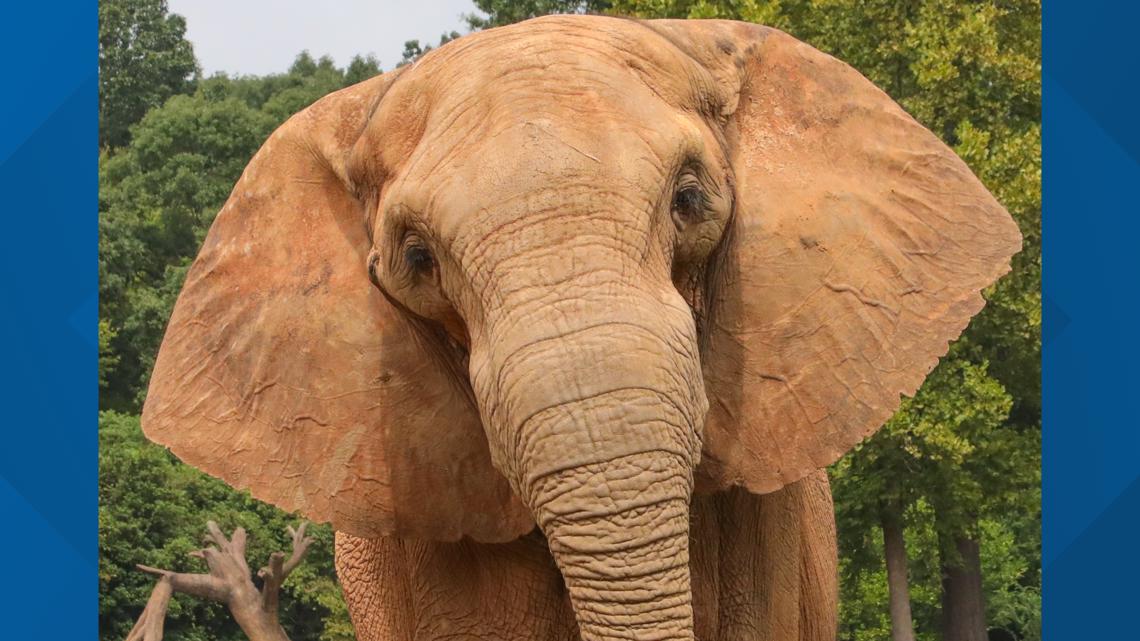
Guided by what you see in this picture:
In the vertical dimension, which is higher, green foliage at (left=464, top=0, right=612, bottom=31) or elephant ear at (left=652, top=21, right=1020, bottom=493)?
green foliage at (left=464, top=0, right=612, bottom=31)

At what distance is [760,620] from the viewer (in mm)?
5250

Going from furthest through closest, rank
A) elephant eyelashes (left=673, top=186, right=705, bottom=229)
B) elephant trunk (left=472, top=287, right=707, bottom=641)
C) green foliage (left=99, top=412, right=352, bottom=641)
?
green foliage (left=99, top=412, right=352, bottom=641) < elephant eyelashes (left=673, top=186, right=705, bottom=229) < elephant trunk (left=472, top=287, right=707, bottom=641)

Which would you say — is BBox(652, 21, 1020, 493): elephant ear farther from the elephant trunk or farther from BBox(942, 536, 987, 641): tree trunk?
BBox(942, 536, 987, 641): tree trunk

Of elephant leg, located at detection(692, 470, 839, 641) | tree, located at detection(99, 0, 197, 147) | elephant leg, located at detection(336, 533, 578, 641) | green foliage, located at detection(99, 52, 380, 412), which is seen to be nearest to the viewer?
elephant leg, located at detection(336, 533, 578, 641)

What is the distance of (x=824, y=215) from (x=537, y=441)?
114 cm

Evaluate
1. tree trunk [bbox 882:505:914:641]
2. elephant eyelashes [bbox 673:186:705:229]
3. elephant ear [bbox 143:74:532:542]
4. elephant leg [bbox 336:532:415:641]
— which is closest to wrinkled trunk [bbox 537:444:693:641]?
elephant eyelashes [bbox 673:186:705:229]

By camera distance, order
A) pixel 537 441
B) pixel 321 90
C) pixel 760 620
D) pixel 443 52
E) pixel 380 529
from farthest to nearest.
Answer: pixel 321 90 → pixel 760 620 → pixel 380 529 → pixel 443 52 → pixel 537 441

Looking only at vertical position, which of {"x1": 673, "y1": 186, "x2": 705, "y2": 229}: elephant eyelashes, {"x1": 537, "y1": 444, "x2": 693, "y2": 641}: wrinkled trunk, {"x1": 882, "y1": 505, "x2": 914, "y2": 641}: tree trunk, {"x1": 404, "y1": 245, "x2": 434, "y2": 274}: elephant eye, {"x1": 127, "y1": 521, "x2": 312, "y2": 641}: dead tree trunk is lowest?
{"x1": 537, "y1": 444, "x2": 693, "y2": 641}: wrinkled trunk

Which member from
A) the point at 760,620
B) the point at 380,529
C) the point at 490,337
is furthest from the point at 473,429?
the point at 760,620

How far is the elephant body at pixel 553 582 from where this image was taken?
4.99m

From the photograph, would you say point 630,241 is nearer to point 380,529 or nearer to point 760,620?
point 380,529

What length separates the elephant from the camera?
3855mm

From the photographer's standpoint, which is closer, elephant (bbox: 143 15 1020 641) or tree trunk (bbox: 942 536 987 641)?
elephant (bbox: 143 15 1020 641)

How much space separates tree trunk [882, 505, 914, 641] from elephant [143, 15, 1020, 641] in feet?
42.0
